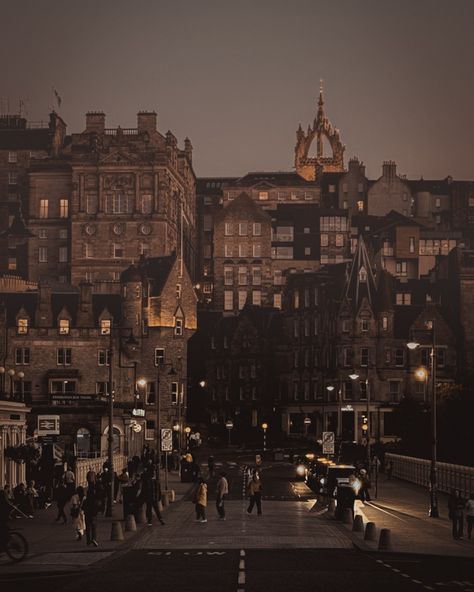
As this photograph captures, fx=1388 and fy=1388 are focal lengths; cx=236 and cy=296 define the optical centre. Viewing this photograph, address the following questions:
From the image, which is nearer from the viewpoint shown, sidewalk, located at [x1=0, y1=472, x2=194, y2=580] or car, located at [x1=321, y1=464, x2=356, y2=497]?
sidewalk, located at [x1=0, y1=472, x2=194, y2=580]

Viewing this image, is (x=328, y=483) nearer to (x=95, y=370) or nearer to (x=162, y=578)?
(x=162, y=578)

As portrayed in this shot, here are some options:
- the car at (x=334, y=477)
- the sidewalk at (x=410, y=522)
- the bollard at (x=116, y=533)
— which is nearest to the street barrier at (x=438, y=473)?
the sidewalk at (x=410, y=522)

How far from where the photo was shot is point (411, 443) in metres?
117

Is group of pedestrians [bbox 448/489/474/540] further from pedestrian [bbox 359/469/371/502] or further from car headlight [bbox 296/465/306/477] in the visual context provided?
car headlight [bbox 296/465/306/477]

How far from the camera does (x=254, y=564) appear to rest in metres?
38.5

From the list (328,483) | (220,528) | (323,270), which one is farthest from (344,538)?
(323,270)

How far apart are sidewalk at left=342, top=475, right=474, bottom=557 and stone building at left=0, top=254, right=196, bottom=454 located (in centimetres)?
5604

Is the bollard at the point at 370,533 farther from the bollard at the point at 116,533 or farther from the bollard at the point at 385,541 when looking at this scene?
the bollard at the point at 116,533

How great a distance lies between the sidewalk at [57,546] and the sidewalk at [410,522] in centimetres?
836

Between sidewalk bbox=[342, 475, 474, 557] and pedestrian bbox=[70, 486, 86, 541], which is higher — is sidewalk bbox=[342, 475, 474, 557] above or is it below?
below

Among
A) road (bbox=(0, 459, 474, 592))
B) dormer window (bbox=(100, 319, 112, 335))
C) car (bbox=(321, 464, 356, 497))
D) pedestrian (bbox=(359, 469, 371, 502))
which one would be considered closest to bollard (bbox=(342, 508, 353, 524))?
road (bbox=(0, 459, 474, 592))

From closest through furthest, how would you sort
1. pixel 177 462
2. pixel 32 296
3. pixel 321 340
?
pixel 177 462
pixel 32 296
pixel 321 340

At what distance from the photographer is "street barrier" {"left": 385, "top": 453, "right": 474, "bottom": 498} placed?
235 ft

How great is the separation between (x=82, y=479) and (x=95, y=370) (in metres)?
72.2
